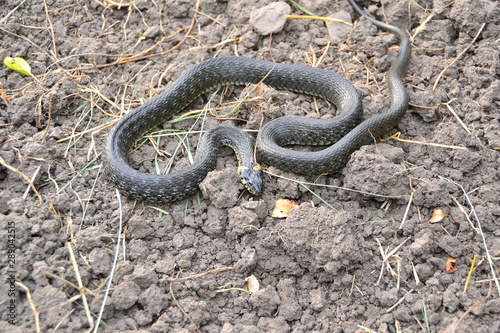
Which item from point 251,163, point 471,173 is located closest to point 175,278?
point 251,163

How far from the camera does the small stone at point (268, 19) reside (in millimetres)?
6875

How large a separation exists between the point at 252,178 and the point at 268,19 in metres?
2.83

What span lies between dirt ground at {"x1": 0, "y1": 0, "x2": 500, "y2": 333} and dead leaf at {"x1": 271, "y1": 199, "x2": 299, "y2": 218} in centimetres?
7

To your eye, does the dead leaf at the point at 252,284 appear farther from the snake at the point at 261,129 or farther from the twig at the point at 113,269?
the twig at the point at 113,269

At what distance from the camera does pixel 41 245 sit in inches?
180

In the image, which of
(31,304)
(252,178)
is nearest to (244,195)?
(252,178)

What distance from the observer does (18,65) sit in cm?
634

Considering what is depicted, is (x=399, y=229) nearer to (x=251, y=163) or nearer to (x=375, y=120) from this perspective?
(x=375, y=120)

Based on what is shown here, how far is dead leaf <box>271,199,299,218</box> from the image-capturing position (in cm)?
514

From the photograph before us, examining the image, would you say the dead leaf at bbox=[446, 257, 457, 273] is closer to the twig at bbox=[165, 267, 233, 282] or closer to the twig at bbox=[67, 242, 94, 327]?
the twig at bbox=[165, 267, 233, 282]

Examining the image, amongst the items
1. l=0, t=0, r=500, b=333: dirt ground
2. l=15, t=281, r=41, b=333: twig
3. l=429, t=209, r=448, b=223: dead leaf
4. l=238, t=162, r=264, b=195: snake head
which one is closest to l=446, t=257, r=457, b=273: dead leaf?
l=0, t=0, r=500, b=333: dirt ground

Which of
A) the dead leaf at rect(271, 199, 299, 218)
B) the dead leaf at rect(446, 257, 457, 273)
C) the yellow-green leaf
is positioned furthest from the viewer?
the yellow-green leaf

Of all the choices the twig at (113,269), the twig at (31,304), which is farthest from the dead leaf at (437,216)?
the twig at (31,304)

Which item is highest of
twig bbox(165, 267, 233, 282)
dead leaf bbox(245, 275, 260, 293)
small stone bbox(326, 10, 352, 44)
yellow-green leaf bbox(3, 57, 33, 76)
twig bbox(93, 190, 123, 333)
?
small stone bbox(326, 10, 352, 44)
